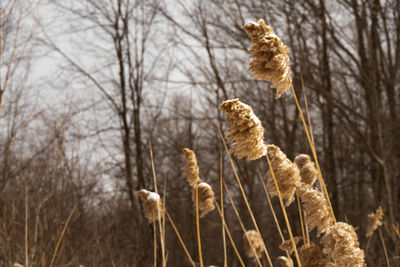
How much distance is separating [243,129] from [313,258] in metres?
0.45

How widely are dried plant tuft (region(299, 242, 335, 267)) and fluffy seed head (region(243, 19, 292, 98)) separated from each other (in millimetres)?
489

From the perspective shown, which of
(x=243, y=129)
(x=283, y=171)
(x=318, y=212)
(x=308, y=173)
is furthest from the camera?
(x=308, y=173)

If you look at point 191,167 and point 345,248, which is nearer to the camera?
point 345,248

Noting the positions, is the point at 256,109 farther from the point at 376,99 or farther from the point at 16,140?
the point at 16,140

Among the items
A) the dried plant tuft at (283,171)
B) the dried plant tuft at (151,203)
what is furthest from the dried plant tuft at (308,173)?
the dried plant tuft at (151,203)

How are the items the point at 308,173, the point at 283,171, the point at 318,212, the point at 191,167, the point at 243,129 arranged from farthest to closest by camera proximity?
1. the point at 308,173
2. the point at 191,167
3. the point at 283,171
4. the point at 318,212
5. the point at 243,129

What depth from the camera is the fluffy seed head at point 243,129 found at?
0.94 m

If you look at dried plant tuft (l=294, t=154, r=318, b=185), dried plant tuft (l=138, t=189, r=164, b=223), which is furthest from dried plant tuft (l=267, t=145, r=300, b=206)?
dried plant tuft (l=138, t=189, r=164, b=223)

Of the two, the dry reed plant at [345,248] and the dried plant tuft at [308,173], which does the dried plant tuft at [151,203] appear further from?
the dry reed plant at [345,248]

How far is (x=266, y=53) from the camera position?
3.20ft

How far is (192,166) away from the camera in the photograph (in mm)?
1515

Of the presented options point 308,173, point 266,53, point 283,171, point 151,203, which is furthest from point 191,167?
point 266,53

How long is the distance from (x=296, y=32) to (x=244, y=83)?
5.68ft

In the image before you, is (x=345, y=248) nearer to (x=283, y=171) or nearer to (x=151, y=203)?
(x=283, y=171)
